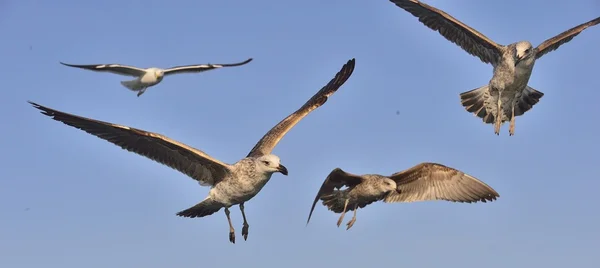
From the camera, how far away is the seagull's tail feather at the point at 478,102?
21.4 meters

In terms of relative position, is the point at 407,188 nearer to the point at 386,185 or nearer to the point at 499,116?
the point at 386,185

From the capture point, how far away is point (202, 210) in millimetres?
17734

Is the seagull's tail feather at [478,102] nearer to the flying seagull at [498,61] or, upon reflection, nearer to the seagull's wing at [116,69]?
the flying seagull at [498,61]

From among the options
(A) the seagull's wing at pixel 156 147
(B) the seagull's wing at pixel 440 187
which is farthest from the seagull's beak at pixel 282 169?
(B) the seagull's wing at pixel 440 187

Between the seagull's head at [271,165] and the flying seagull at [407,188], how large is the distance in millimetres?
2604

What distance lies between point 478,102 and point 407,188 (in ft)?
10.6

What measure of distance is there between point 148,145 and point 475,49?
7.86 m

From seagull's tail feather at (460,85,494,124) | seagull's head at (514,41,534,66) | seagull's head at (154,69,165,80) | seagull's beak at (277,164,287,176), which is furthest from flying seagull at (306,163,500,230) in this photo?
seagull's head at (154,69,165,80)

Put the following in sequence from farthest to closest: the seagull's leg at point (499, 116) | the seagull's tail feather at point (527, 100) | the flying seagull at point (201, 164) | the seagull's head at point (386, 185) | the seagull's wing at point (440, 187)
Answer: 1. the seagull's tail feather at point (527, 100)
2. the seagull's leg at point (499, 116)
3. the seagull's wing at point (440, 187)
4. the seagull's head at point (386, 185)
5. the flying seagull at point (201, 164)

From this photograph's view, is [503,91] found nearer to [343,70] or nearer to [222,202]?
[343,70]

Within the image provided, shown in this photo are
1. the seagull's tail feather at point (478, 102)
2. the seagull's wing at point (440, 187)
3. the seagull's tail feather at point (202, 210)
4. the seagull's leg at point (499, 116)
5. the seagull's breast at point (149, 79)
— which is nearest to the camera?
the seagull's tail feather at point (202, 210)

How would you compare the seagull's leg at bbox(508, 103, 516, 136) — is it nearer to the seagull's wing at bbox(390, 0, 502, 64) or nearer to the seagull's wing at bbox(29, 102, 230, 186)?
the seagull's wing at bbox(390, 0, 502, 64)

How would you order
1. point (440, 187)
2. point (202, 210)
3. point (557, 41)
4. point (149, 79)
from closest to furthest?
point (202, 210) → point (149, 79) → point (440, 187) → point (557, 41)

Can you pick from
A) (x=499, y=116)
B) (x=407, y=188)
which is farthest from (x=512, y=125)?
(x=407, y=188)
